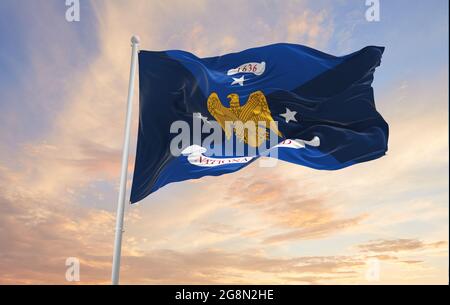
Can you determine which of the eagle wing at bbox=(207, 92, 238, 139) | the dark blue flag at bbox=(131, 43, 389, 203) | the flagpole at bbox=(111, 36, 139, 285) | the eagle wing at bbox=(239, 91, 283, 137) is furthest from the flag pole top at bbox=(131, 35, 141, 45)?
the eagle wing at bbox=(239, 91, 283, 137)

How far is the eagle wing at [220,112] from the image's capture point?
37.8 feet

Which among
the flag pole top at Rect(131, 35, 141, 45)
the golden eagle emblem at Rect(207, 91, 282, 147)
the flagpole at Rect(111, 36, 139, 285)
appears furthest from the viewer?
the golden eagle emblem at Rect(207, 91, 282, 147)

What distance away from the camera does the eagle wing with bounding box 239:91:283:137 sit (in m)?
11.6

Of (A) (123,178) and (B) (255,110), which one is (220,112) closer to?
(B) (255,110)

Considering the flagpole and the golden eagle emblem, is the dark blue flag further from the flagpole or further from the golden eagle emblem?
the flagpole

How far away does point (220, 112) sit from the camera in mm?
11594

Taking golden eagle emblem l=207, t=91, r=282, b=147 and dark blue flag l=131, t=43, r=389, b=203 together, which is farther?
golden eagle emblem l=207, t=91, r=282, b=147

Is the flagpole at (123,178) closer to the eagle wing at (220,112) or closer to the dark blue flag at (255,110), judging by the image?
the dark blue flag at (255,110)

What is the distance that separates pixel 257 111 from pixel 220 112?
0.96 m

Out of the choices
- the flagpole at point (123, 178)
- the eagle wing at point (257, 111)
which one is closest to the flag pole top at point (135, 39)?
the flagpole at point (123, 178)
